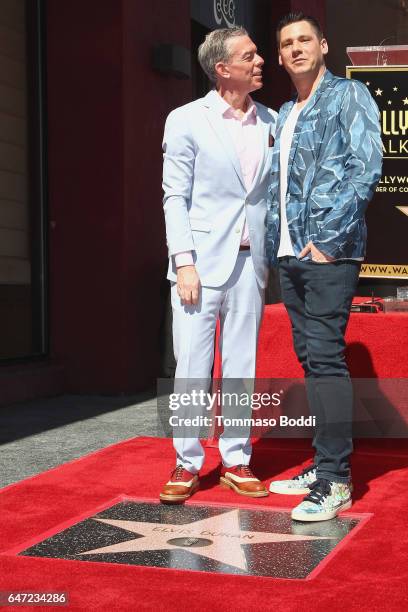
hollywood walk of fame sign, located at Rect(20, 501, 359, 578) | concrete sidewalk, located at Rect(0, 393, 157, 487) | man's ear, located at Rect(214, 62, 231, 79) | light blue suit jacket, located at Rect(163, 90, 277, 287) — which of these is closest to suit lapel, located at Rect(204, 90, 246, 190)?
light blue suit jacket, located at Rect(163, 90, 277, 287)

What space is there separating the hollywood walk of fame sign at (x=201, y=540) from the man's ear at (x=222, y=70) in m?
1.67

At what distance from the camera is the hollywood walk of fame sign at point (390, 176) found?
4973mm

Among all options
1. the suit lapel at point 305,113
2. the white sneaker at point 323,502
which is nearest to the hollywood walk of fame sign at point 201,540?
the white sneaker at point 323,502

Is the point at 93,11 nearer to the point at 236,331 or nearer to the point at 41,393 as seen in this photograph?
the point at 41,393

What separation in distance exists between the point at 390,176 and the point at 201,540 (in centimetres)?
247

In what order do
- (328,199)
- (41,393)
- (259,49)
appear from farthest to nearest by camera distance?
(259,49)
(41,393)
(328,199)

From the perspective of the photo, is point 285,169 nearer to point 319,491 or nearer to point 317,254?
point 317,254

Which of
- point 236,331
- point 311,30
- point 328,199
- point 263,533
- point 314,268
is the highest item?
point 311,30

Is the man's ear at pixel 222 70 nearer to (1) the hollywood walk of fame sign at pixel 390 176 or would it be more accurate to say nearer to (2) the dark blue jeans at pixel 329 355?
(2) the dark blue jeans at pixel 329 355

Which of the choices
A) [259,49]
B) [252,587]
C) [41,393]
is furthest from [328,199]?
[259,49]

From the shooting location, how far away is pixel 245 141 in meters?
3.86

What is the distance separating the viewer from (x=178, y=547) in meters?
3.16

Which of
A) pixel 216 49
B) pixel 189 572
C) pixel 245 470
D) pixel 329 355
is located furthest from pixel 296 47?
pixel 189 572

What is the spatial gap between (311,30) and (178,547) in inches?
75.5
